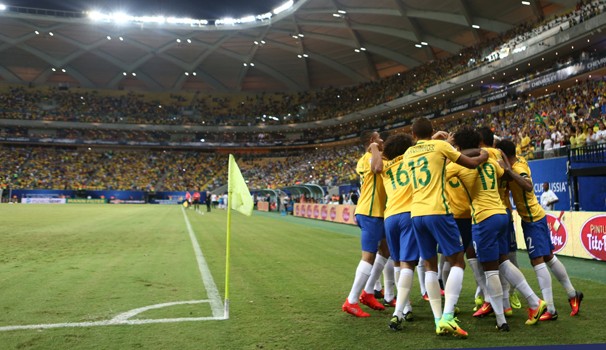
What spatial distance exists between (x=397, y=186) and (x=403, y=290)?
1.19 meters

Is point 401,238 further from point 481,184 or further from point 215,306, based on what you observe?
point 215,306

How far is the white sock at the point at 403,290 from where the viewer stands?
4684 mm

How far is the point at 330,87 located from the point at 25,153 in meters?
47.7

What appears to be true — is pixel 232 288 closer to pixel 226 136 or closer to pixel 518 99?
pixel 518 99

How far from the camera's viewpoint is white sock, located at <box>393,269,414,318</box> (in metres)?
4.68

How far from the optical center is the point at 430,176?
4.70 meters

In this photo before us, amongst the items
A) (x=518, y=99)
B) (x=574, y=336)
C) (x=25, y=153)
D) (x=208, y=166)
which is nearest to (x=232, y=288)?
(x=574, y=336)

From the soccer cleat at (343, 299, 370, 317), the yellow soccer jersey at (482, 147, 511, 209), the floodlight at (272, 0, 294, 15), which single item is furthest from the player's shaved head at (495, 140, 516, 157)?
the floodlight at (272, 0, 294, 15)

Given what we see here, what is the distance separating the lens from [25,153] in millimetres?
66500

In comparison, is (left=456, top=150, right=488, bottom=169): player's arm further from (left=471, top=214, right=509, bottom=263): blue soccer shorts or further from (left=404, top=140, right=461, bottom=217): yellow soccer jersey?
(left=471, top=214, right=509, bottom=263): blue soccer shorts

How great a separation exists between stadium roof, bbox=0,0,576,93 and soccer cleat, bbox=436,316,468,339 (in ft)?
123

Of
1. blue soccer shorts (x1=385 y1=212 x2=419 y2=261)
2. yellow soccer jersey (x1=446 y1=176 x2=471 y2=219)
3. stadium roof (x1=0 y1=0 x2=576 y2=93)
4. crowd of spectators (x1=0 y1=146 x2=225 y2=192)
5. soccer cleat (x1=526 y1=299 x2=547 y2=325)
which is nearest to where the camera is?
blue soccer shorts (x1=385 y1=212 x2=419 y2=261)

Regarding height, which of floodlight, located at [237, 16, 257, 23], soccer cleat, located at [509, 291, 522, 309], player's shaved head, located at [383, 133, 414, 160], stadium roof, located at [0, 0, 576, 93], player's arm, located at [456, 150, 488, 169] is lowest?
soccer cleat, located at [509, 291, 522, 309]

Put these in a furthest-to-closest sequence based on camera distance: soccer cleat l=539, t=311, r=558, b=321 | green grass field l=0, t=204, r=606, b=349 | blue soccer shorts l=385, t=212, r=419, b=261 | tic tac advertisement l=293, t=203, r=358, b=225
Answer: tic tac advertisement l=293, t=203, r=358, b=225
soccer cleat l=539, t=311, r=558, b=321
blue soccer shorts l=385, t=212, r=419, b=261
green grass field l=0, t=204, r=606, b=349
